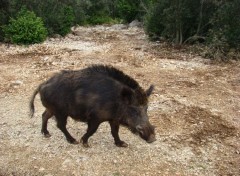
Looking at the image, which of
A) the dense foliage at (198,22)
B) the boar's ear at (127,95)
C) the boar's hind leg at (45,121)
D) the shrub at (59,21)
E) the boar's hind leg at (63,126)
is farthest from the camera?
the shrub at (59,21)

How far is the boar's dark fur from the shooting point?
5547mm

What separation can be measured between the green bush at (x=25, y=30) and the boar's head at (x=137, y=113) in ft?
30.5

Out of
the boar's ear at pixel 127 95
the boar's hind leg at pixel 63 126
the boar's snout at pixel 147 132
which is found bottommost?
the boar's hind leg at pixel 63 126

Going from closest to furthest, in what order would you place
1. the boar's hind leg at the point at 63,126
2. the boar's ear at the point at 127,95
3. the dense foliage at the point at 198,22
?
the boar's ear at the point at 127,95 → the boar's hind leg at the point at 63,126 → the dense foliage at the point at 198,22

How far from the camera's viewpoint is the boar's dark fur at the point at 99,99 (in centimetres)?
555

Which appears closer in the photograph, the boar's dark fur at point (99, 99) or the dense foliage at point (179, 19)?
the boar's dark fur at point (99, 99)

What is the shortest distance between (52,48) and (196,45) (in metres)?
5.18

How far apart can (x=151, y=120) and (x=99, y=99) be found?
2000 mm

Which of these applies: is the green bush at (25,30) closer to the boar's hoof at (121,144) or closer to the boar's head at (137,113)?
the boar's hoof at (121,144)

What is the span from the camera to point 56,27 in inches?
656

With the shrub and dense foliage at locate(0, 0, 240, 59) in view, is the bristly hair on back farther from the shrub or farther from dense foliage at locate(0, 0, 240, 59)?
the shrub

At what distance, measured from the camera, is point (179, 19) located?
13.5 m

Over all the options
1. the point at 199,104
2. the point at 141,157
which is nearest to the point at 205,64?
the point at 199,104

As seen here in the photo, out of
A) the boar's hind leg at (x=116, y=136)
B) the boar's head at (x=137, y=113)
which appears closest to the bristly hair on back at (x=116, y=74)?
the boar's head at (x=137, y=113)
